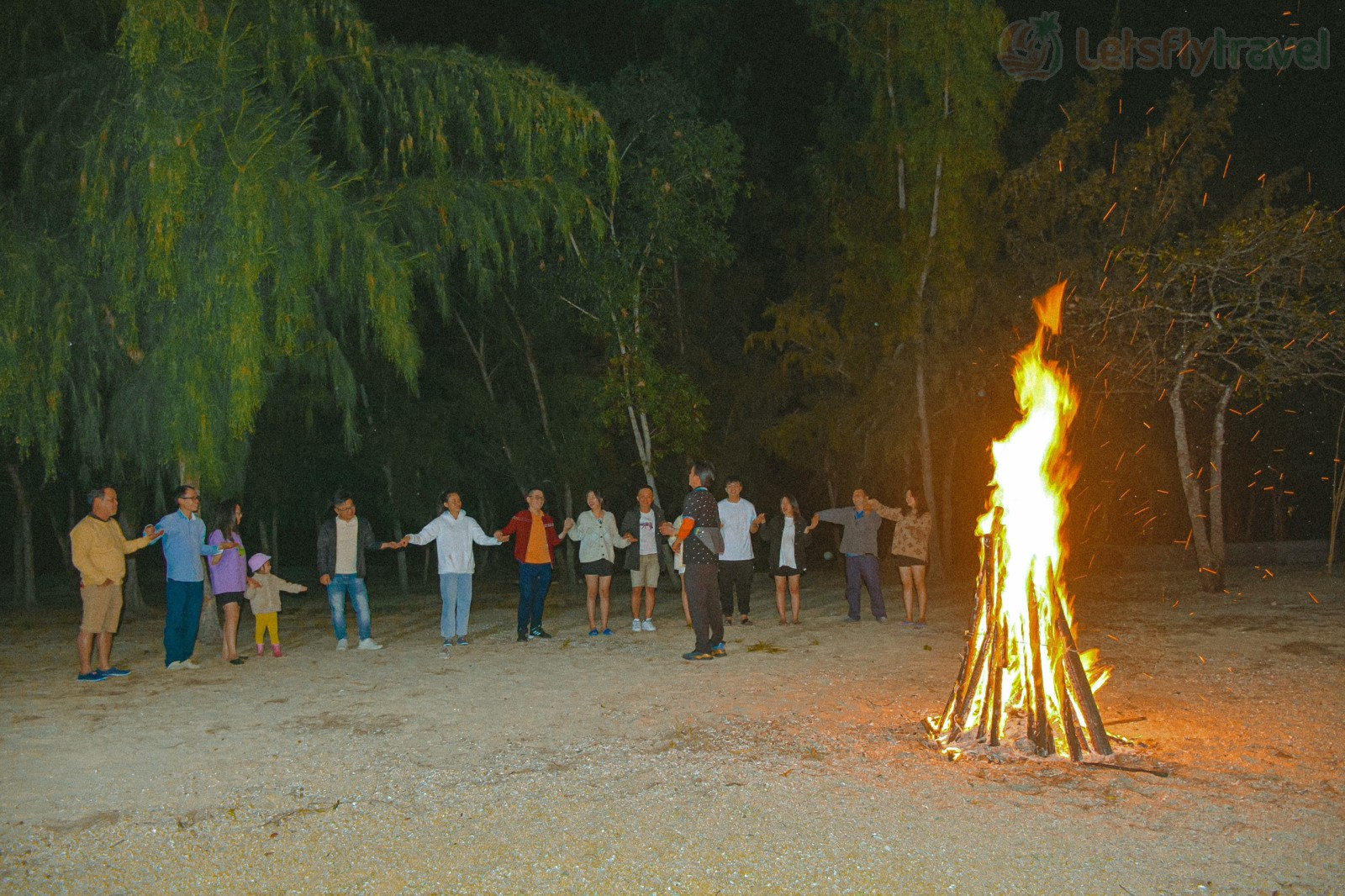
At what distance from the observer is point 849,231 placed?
67.6 feet

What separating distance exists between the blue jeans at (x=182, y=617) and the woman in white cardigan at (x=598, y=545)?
395 cm

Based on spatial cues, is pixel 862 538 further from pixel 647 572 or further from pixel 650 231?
pixel 650 231

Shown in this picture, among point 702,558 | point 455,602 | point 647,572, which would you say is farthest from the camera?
point 647,572

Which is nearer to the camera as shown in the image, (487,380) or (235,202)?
(235,202)

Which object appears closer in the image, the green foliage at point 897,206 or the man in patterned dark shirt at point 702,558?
the man in patterned dark shirt at point 702,558

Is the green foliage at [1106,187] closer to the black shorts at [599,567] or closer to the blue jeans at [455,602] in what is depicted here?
the black shorts at [599,567]

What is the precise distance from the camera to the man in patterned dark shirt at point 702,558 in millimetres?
9742

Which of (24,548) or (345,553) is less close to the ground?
(345,553)

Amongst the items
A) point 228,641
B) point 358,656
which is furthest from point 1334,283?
point 228,641

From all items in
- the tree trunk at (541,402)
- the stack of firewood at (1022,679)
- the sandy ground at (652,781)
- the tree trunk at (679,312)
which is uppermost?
the tree trunk at (679,312)

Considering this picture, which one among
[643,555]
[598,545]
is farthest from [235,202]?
[643,555]

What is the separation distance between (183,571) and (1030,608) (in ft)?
25.0

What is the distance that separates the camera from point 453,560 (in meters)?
11.4

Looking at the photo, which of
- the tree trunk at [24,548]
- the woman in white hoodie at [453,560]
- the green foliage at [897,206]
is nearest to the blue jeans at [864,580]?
the woman in white hoodie at [453,560]
